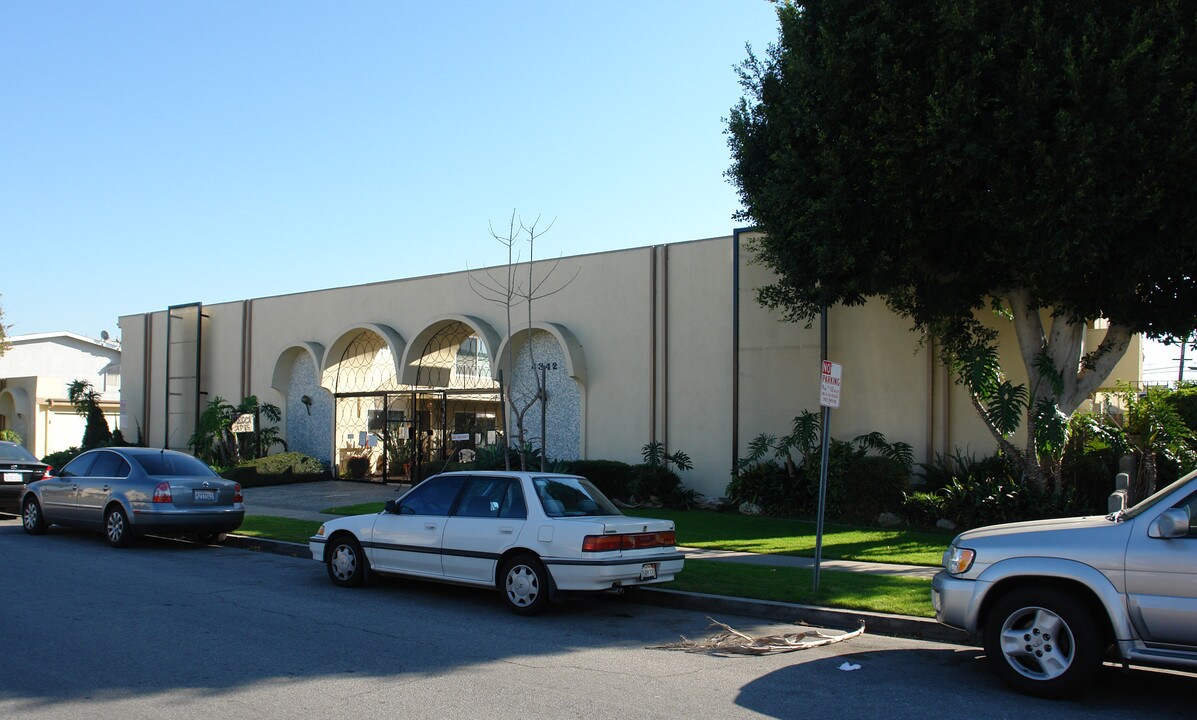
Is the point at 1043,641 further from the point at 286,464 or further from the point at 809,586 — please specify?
the point at 286,464

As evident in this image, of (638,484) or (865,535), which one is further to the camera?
(638,484)

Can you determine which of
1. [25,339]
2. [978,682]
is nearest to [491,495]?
[978,682]

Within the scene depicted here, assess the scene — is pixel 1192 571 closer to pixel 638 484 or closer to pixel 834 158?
pixel 834 158

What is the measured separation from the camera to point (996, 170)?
1276 centimetres

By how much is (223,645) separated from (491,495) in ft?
10.1

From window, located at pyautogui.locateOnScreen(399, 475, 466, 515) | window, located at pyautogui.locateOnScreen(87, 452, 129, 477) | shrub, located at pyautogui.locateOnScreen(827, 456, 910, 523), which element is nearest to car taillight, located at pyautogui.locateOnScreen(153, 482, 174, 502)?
window, located at pyautogui.locateOnScreen(87, 452, 129, 477)

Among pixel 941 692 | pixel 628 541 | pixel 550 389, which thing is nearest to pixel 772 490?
pixel 550 389

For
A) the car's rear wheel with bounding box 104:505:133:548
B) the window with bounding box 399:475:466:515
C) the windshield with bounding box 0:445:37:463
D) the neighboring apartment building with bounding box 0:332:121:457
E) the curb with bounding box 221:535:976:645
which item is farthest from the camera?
the neighboring apartment building with bounding box 0:332:121:457

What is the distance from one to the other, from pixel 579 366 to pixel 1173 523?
53.9 feet

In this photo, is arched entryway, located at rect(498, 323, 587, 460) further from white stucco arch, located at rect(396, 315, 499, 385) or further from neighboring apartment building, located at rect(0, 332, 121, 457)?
neighboring apartment building, located at rect(0, 332, 121, 457)

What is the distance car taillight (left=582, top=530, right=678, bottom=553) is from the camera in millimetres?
9227

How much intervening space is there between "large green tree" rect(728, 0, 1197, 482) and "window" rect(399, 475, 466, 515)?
661 centimetres

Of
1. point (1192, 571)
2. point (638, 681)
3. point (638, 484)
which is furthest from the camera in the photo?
point (638, 484)

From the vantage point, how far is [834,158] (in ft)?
43.8
